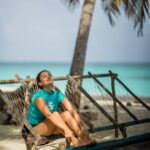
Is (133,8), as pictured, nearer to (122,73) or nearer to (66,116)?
(66,116)

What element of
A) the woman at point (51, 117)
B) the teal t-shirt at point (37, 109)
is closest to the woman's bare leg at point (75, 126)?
the woman at point (51, 117)

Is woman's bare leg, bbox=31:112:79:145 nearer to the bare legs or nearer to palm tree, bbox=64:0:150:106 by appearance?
the bare legs

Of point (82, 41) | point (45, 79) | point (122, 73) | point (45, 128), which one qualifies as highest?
point (82, 41)

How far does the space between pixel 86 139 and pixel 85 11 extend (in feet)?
14.8

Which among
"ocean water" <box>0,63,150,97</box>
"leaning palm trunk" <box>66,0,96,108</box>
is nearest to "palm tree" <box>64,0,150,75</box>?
"leaning palm trunk" <box>66,0,96,108</box>

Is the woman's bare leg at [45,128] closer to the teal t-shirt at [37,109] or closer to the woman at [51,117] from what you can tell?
the woman at [51,117]

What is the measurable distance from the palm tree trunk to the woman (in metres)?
3.06

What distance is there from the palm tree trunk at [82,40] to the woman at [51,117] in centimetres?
306

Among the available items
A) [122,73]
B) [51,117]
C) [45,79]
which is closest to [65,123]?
[51,117]

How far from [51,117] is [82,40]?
3.79 meters

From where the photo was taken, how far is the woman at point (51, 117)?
12.3 ft

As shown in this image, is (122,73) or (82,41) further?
(122,73)

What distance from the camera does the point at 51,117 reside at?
3.78 meters

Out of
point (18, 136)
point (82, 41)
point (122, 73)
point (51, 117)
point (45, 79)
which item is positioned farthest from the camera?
point (122, 73)
